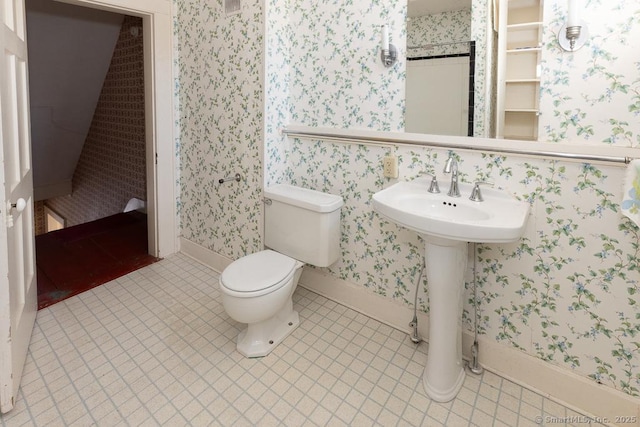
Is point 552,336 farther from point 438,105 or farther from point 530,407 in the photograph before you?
point 438,105

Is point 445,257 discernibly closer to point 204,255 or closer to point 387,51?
point 387,51

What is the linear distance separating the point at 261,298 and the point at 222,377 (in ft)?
1.35

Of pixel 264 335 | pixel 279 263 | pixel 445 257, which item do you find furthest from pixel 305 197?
pixel 445 257

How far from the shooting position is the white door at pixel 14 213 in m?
1.38

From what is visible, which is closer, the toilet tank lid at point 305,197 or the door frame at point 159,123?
the toilet tank lid at point 305,197

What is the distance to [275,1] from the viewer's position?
2.18m

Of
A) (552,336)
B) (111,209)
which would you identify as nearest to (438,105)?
(552,336)

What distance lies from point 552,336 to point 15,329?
231 centimetres

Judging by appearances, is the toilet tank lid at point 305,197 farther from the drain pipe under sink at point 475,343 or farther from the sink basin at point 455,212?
the drain pipe under sink at point 475,343

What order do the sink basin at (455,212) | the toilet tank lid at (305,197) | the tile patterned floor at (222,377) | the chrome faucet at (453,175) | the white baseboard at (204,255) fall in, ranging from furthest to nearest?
the white baseboard at (204,255) → the toilet tank lid at (305,197) → the chrome faucet at (453,175) → the tile patterned floor at (222,377) → the sink basin at (455,212)

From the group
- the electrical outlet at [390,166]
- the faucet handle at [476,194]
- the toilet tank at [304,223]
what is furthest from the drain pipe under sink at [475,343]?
the toilet tank at [304,223]

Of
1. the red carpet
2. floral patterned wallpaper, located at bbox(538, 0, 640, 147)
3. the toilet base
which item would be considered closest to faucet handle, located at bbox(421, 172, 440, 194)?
floral patterned wallpaper, located at bbox(538, 0, 640, 147)

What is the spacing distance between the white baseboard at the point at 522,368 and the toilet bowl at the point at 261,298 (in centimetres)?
38

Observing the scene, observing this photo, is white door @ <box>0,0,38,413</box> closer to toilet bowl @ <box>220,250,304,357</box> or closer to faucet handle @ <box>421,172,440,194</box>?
toilet bowl @ <box>220,250,304,357</box>
